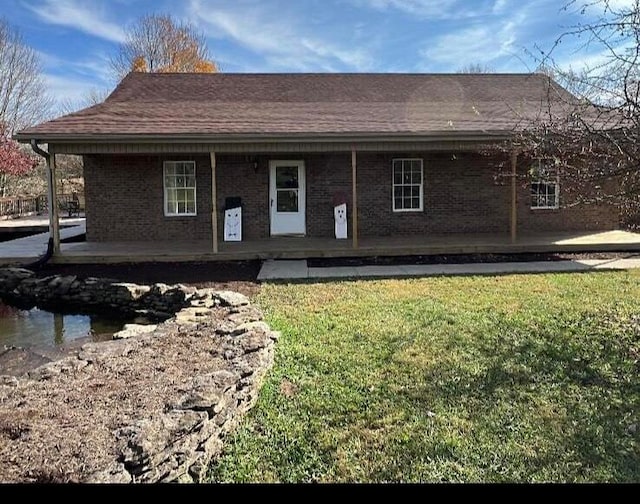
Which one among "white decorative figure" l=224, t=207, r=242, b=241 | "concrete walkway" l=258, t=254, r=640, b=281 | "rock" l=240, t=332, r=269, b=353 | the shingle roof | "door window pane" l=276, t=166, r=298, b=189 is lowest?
"rock" l=240, t=332, r=269, b=353

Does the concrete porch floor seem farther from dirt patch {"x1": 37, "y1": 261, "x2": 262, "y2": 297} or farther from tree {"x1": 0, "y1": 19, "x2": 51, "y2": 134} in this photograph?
tree {"x1": 0, "y1": 19, "x2": 51, "y2": 134}

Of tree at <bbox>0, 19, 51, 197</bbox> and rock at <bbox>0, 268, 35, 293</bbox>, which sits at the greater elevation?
tree at <bbox>0, 19, 51, 197</bbox>

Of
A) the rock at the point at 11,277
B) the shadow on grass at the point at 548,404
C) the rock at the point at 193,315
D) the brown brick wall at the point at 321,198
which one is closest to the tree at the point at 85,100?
the brown brick wall at the point at 321,198

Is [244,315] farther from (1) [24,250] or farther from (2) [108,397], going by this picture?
(1) [24,250]

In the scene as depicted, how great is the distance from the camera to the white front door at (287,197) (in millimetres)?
13633

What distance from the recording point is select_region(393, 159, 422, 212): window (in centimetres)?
1390

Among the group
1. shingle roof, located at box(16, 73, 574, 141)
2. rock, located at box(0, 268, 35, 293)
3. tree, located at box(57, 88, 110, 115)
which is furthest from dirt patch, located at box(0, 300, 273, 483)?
tree, located at box(57, 88, 110, 115)

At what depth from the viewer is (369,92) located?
51.1 feet

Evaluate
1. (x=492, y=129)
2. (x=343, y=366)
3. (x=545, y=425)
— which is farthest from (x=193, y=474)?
(x=492, y=129)

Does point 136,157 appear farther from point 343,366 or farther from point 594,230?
point 594,230

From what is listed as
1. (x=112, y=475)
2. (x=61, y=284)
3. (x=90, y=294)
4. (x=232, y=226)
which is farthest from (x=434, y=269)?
(x=112, y=475)

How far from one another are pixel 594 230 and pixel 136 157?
11.7 m

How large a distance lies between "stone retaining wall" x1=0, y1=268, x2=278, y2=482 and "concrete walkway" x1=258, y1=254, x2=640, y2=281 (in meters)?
2.25

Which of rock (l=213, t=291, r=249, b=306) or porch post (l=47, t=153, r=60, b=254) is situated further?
porch post (l=47, t=153, r=60, b=254)
